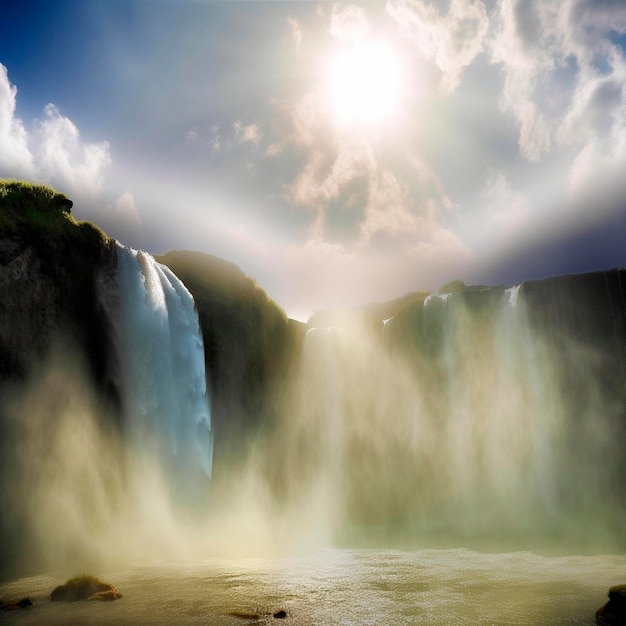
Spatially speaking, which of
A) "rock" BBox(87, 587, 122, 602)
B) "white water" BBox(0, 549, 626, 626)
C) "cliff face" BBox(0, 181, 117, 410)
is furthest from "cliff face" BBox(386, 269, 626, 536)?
"rock" BBox(87, 587, 122, 602)

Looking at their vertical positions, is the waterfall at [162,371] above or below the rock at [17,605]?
above

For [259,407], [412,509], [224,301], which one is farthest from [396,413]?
[224,301]

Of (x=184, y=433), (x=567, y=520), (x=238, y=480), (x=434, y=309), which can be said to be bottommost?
(x=567, y=520)

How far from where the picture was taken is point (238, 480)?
2366cm

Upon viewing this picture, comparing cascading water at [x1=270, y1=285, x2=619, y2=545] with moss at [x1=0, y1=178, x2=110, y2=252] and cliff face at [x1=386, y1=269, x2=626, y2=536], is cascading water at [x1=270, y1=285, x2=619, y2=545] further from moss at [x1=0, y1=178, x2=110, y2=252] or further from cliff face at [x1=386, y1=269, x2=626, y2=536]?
moss at [x1=0, y1=178, x2=110, y2=252]

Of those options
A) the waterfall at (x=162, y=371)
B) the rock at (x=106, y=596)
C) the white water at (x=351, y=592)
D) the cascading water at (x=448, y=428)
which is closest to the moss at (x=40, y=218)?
the waterfall at (x=162, y=371)

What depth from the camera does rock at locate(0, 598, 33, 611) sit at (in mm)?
8959

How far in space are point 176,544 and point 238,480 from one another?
22.5 ft

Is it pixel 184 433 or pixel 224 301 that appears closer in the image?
pixel 184 433

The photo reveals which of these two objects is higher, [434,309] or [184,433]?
[434,309]

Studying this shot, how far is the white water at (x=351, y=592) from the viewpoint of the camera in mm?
8078

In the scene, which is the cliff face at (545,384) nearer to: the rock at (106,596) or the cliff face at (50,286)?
the cliff face at (50,286)

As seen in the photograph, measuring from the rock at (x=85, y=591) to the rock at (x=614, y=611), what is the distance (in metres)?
8.91

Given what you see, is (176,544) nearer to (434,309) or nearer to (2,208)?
(2,208)
